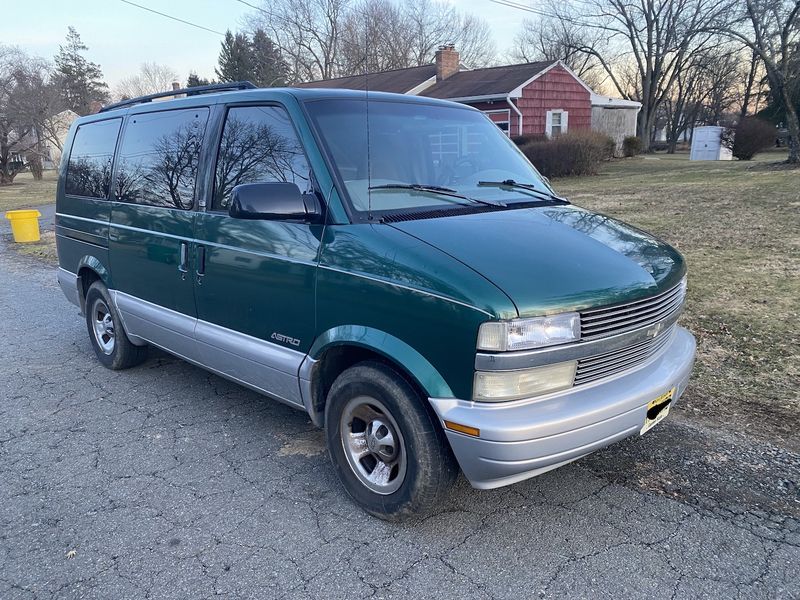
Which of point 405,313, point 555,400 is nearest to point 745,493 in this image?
→ point 555,400

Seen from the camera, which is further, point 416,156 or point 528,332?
point 416,156

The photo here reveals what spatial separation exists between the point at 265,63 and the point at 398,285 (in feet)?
154

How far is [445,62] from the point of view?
2853 cm

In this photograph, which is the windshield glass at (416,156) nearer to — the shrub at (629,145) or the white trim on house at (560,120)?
the white trim on house at (560,120)

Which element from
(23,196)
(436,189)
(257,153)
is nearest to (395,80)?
(23,196)

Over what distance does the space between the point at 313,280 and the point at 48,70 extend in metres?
39.6

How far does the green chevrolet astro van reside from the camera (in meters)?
2.66

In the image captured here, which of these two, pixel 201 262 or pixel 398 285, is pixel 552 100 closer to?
pixel 201 262

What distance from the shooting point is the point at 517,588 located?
8.73 ft

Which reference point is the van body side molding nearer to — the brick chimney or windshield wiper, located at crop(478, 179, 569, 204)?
windshield wiper, located at crop(478, 179, 569, 204)

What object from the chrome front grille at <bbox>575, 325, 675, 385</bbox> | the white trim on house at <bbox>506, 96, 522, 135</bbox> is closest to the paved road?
the chrome front grille at <bbox>575, 325, 675, 385</bbox>

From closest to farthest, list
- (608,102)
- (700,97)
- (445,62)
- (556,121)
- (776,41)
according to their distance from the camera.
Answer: (776,41), (445,62), (556,121), (608,102), (700,97)

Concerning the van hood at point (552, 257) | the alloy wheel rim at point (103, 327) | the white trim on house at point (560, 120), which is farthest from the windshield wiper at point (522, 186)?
the white trim on house at point (560, 120)

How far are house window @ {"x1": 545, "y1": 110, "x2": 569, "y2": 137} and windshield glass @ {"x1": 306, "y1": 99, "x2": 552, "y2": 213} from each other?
83.5 ft
